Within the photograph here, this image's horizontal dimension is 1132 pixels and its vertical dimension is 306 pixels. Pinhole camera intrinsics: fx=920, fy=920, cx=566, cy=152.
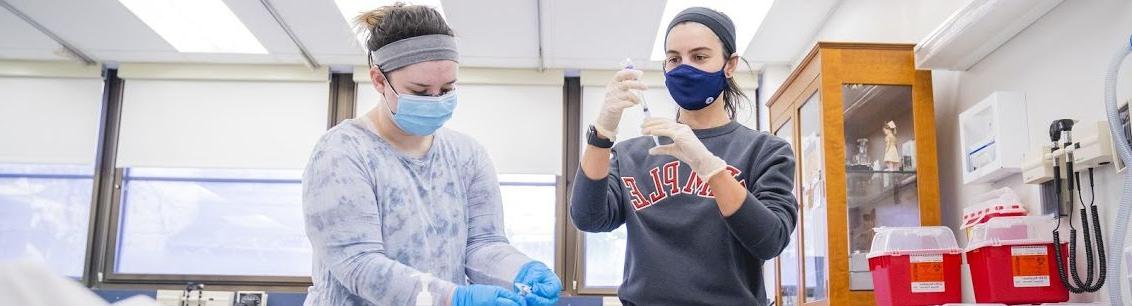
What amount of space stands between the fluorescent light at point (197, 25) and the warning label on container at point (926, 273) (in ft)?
12.6

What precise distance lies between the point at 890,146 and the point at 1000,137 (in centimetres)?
74

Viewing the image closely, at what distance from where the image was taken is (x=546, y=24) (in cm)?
538

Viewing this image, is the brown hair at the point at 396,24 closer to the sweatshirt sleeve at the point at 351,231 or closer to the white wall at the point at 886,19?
the sweatshirt sleeve at the point at 351,231

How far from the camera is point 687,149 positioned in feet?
5.08

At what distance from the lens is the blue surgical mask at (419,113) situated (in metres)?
1.71

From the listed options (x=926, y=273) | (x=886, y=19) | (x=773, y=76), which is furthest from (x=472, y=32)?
(x=926, y=273)

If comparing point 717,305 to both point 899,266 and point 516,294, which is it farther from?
point 899,266

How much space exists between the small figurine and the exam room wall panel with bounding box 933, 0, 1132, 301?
0.21 metres

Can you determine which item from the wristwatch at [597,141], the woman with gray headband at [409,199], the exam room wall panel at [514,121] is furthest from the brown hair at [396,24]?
the exam room wall panel at [514,121]

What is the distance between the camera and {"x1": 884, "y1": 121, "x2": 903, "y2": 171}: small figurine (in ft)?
12.6

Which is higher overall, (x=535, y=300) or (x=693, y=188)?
(x=693, y=188)

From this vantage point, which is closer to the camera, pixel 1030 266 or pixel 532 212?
pixel 1030 266

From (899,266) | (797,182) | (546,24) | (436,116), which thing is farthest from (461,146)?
(546,24)

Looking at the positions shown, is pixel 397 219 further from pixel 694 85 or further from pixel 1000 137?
pixel 1000 137
